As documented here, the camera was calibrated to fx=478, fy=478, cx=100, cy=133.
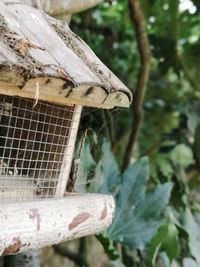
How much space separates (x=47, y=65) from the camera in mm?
712

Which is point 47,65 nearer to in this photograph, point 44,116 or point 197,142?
point 44,116

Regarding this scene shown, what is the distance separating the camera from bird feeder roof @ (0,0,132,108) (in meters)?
0.68

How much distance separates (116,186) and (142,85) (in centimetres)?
55

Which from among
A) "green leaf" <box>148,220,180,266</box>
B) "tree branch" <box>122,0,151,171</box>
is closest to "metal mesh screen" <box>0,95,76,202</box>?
"green leaf" <box>148,220,180,266</box>

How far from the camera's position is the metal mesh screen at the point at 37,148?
37.8 inches

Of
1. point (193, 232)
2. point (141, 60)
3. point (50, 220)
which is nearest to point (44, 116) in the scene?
point (50, 220)

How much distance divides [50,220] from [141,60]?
4.01 feet

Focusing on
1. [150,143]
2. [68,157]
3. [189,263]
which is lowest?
[189,263]

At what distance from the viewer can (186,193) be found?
2111 mm

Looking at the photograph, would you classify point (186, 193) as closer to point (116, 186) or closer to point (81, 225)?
point (116, 186)

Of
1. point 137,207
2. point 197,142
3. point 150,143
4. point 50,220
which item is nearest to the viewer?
point 50,220

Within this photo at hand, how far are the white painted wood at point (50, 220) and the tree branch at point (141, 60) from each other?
3.08 ft

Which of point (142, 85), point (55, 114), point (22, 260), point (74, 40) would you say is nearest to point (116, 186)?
point (22, 260)

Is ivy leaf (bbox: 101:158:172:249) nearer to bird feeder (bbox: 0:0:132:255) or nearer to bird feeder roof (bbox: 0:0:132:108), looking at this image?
bird feeder (bbox: 0:0:132:255)
